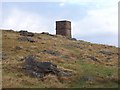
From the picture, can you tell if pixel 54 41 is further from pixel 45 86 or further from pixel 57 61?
pixel 45 86

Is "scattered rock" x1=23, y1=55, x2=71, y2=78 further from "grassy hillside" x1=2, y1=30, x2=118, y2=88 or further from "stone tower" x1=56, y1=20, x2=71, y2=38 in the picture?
"stone tower" x1=56, y1=20, x2=71, y2=38

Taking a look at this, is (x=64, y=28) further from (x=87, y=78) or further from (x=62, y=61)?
(x=87, y=78)

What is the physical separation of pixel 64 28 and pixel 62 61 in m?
18.7

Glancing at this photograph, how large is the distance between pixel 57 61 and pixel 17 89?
10298mm

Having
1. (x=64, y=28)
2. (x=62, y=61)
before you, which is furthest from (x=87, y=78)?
(x=64, y=28)

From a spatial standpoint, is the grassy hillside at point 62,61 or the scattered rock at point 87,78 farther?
the scattered rock at point 87,78

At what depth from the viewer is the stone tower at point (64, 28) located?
56.7 meters

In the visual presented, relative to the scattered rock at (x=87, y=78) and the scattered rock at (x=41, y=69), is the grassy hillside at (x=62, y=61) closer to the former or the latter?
the scattered rock at (x=87, y=78)

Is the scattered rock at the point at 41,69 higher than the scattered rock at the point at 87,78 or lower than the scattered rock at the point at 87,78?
higher

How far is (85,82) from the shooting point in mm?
33000

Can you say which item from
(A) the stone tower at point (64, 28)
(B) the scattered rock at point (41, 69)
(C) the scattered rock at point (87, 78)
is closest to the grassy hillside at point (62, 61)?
(C) the scattered rock at point (87, 78)

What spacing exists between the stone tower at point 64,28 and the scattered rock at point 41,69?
21.2 metres

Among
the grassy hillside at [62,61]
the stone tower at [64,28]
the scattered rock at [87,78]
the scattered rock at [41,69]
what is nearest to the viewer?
the grassy hillside at [62,61]

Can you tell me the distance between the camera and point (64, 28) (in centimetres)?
5794
